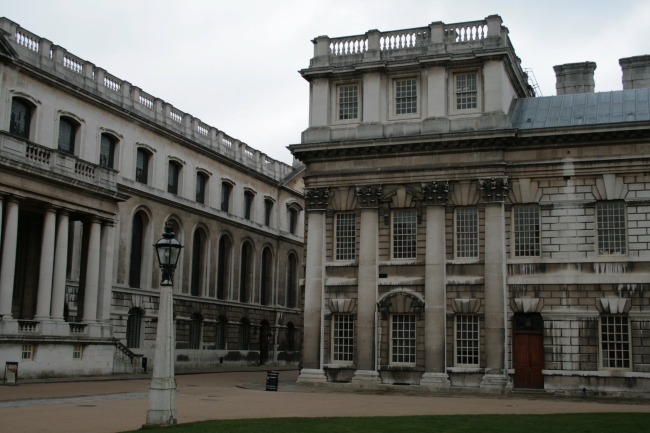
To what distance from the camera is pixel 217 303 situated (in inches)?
2260

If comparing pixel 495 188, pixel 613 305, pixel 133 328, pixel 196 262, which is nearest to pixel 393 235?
pixel 495 188

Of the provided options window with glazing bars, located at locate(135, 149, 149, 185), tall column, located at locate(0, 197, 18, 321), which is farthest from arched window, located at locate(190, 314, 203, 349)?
tall column, located at locate(0, 197, 18, 321)

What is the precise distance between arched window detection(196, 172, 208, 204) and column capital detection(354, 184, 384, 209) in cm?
2294

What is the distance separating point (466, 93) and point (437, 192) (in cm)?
498

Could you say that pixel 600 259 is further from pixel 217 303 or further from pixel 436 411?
pixel 217 303

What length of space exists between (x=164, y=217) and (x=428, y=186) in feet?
73.6

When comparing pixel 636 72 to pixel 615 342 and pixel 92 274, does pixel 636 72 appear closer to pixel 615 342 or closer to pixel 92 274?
pixel 615 342

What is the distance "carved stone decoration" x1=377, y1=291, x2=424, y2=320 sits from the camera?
3478 cm

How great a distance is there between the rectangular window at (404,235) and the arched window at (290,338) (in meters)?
34.1

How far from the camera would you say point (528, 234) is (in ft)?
112

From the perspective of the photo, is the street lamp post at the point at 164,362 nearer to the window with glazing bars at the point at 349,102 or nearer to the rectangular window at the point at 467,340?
the rectangular window at the point at 467,340

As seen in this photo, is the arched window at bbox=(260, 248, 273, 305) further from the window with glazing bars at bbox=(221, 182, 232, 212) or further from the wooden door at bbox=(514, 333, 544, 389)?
the wooden door at bbox=(514, 333, 544, 389)

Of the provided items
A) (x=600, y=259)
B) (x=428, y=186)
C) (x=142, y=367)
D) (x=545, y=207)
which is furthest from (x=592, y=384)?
(x=142, y=367)

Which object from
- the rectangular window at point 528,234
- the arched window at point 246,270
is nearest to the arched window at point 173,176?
the arched window at point 246,270
